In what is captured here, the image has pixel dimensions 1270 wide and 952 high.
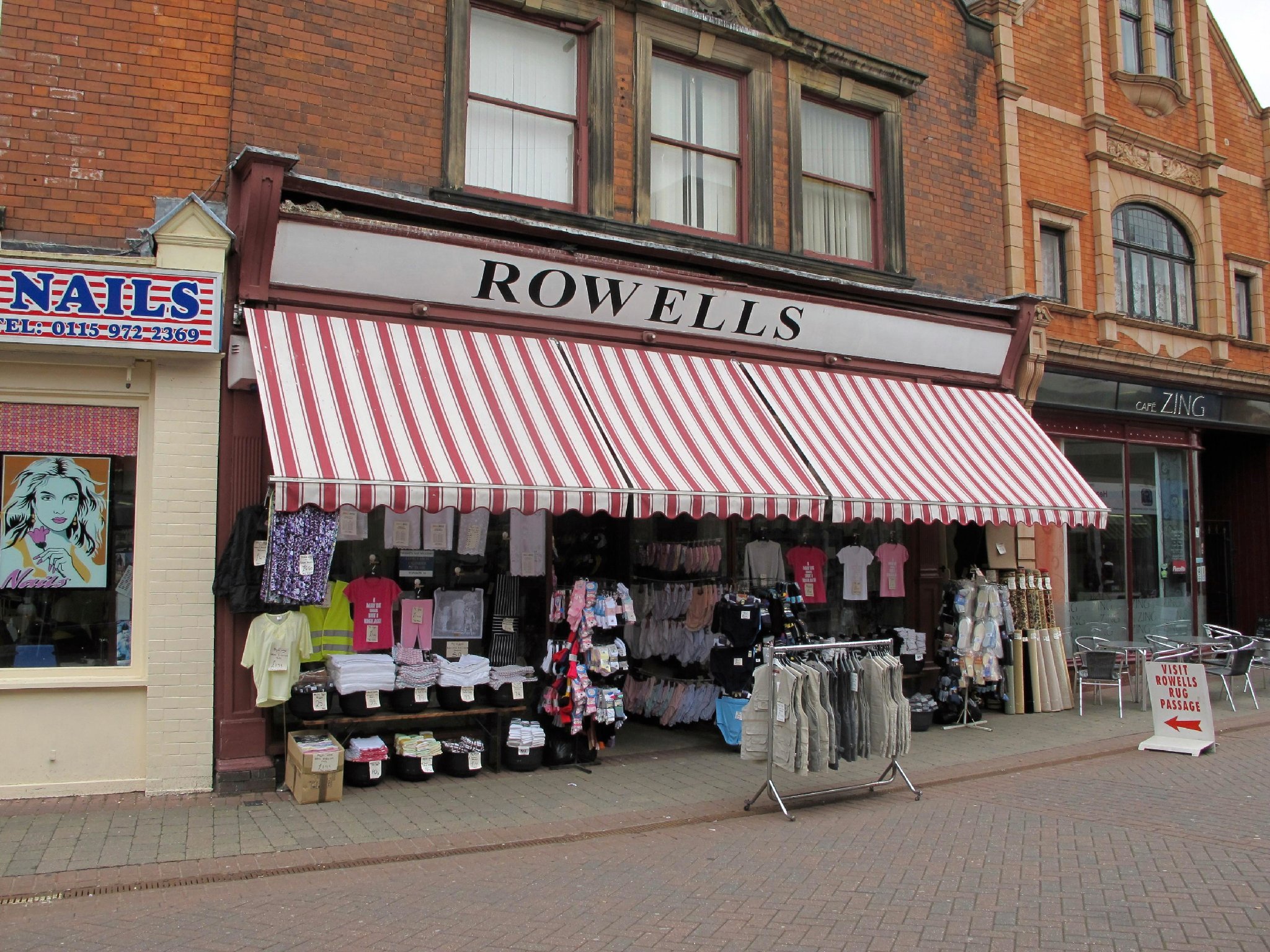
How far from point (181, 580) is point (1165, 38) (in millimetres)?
16250

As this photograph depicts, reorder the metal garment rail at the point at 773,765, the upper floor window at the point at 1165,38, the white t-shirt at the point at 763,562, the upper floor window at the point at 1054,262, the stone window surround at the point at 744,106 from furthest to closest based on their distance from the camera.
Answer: the upper floor window at the point at 1165,38, the upper floor window at the point at 1054,262, the white t-shirt at the point at 763,562, the stone window surround at the point at 744,106, the metal garment rail at the point at 773,765

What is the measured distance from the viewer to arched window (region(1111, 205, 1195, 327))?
49.6 feet

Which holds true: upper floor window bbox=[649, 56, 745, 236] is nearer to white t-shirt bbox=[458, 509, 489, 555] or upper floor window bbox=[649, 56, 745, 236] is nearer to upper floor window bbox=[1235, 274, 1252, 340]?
white t-shirt bbox=[458, 509, 489, 555]

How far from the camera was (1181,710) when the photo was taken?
10234mm

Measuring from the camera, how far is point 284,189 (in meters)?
Result: 8.23

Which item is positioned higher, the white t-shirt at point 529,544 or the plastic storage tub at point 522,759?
the white t-shirt at point 529,544

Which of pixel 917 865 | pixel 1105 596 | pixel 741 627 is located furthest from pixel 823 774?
pixel 1105 596

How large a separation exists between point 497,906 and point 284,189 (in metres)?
5.76

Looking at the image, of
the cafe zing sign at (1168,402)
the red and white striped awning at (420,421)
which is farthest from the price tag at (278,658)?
the cafe zing sign at (1168,402)

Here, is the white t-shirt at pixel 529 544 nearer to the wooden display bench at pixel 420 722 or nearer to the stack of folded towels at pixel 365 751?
the wooden display bench at pixel 420 722

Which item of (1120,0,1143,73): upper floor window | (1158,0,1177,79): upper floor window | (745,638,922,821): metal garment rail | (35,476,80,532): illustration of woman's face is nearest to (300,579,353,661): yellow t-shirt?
(35,476,80,532): illustration of woman's face

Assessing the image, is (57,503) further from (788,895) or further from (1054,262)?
(1054,262)

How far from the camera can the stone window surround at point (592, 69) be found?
956 centimetres

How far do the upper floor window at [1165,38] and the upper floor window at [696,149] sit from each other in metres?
8.50
